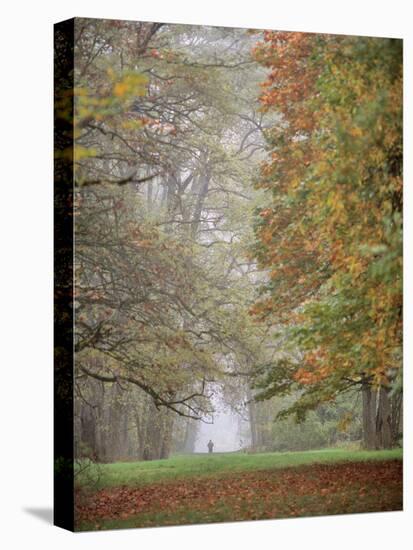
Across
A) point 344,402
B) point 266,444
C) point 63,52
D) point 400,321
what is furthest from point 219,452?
point 63,52

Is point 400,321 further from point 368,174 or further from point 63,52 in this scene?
point 63,52

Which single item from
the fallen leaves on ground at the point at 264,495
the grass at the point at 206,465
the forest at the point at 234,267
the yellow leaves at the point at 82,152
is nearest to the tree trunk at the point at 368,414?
the forest at the point at 234,267

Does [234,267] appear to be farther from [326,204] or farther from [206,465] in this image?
[206,465]

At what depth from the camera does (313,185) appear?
45.7 ft

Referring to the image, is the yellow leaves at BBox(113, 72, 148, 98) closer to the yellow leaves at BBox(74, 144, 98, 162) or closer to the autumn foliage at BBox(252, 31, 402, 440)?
the yellow leaves at BBox(74, 144, 98, 162)

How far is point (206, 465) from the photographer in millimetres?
13539

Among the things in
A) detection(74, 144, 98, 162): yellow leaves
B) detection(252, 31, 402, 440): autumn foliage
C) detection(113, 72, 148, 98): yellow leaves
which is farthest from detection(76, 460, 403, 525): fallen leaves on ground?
detection(113, 72, 148, 98): yellow leaves

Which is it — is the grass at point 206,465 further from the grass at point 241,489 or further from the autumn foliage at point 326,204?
the autumn foliage at point 326,204

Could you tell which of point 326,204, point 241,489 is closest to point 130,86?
point 326,204

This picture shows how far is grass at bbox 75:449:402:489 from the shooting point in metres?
13.1

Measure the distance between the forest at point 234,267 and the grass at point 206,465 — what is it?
0.02 metres

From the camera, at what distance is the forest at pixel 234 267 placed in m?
13.0

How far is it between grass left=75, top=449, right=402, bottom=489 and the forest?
0.02 meters

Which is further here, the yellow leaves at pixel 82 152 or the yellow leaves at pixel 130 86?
the yellow leaves at pixel 130 86
